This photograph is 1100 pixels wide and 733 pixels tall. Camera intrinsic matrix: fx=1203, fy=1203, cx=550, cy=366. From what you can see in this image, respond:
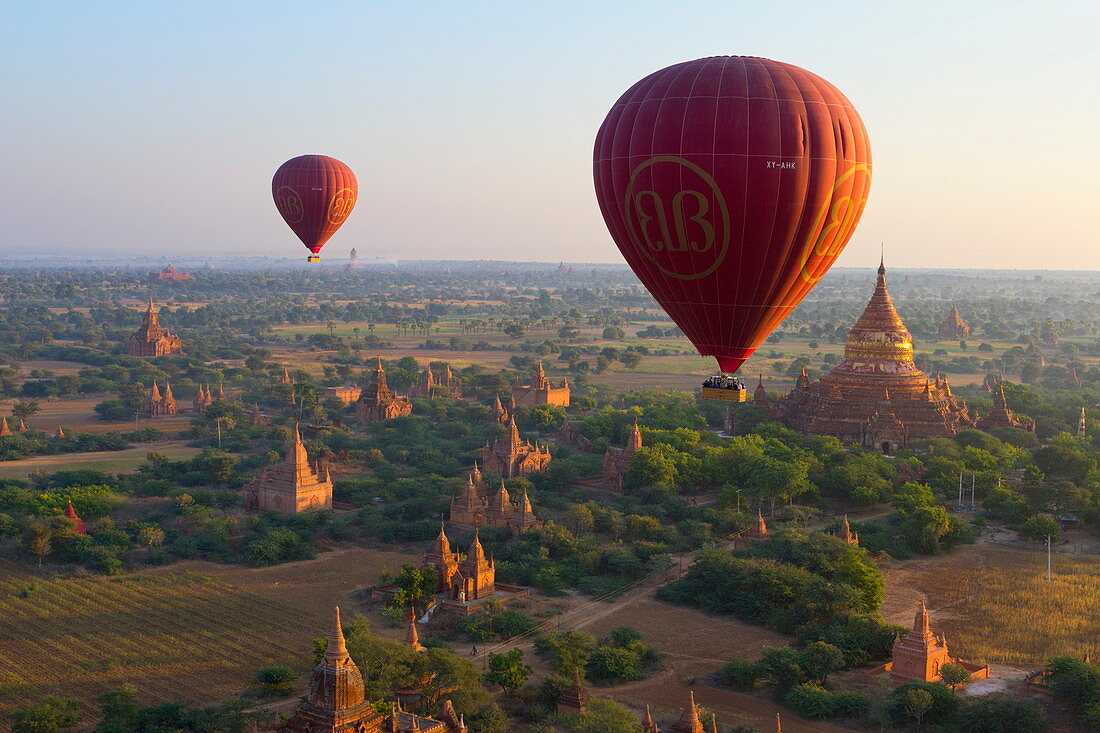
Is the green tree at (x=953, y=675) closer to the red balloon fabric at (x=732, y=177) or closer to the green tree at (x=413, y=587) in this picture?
the red balloon fabric at (x=732, y=177)

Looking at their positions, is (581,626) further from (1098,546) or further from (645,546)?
(1098,546)

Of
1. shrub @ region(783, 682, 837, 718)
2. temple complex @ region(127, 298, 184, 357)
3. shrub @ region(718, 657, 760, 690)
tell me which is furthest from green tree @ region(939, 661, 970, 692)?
temple complex @ region(127, 298, 184, 357)

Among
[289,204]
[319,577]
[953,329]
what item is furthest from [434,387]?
[953,329]

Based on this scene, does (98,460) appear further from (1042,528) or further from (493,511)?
(1042,528)

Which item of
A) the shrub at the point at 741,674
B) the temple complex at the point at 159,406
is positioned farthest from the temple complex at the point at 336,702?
the temple complex at the point at 159,406

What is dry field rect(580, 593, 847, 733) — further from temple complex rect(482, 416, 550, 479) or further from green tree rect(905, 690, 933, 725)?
temple complex rect(482, 416, 550, 479)

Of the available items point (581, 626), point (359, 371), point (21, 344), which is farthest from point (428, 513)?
point (21, 344)
